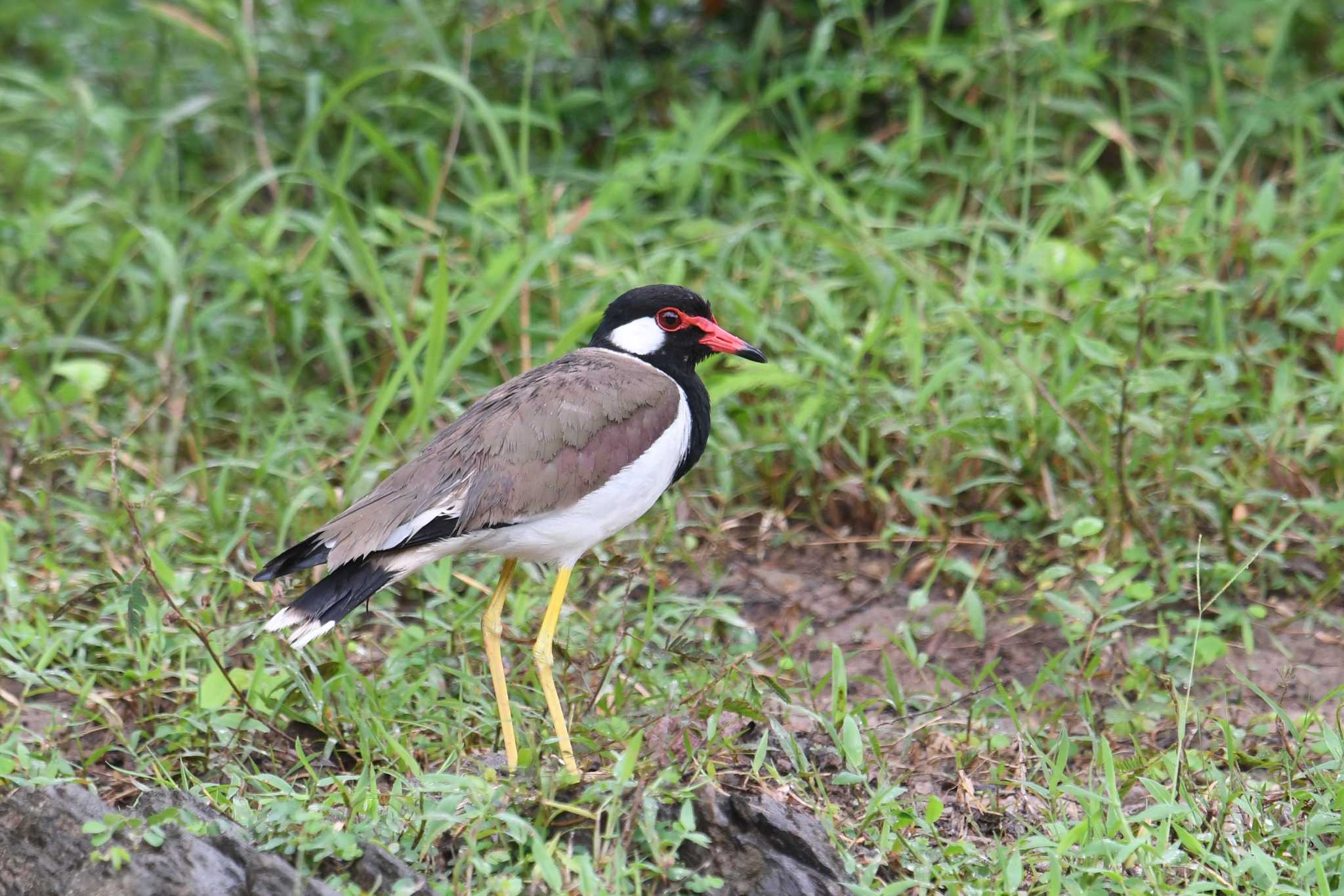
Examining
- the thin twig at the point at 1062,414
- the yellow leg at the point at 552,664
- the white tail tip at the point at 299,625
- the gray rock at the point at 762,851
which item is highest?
the white tail tip at the point at 299,625

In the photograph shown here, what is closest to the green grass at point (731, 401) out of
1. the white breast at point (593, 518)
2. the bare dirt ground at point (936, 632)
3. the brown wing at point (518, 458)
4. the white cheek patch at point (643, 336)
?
the bare dirt ground at point (936, 632)

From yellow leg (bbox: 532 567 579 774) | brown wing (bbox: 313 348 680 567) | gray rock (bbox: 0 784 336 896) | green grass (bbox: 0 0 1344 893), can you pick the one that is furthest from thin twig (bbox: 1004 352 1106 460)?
gray rock (bbox: 0 784 336 896)

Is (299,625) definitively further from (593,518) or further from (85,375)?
(85,375)

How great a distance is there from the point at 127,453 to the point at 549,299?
1.69m

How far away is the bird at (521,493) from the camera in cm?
383

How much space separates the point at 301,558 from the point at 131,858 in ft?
3.20

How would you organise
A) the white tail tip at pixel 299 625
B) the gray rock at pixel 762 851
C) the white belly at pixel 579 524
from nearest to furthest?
the gray rock at pixel 762 851 < the white tail tip at pixel 299 625 < the white belly at pixel 579 524

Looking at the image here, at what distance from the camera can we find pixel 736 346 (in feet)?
14.8

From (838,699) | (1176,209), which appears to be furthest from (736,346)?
(1176,209)

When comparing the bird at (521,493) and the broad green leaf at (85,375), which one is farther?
the broad green leaf at (85,375)

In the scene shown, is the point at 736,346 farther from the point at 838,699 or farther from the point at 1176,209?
the point at 1176,209

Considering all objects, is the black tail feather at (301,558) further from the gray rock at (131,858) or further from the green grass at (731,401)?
the gray rock at (131,858)

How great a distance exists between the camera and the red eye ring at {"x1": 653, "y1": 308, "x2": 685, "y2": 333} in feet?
14.6

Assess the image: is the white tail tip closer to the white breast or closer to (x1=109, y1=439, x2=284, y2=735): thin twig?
(x1=109, y1=439, x2=284, y2=735): thin twig
